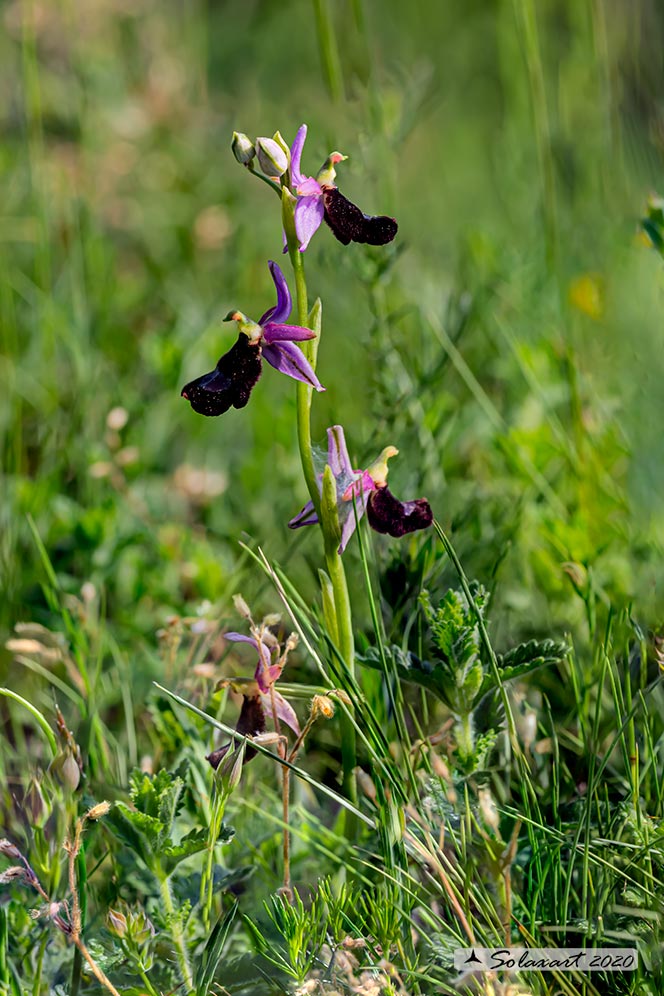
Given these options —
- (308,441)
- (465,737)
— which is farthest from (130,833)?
(308,441)

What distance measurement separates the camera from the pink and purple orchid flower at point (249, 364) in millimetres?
1212

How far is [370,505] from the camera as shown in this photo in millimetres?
1313

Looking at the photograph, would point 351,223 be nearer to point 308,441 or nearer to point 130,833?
point 308,441

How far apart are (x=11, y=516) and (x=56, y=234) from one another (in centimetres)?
152

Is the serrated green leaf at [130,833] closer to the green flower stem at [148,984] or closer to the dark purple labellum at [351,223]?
the green flower stem at [148,984]

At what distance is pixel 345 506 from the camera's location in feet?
4.19

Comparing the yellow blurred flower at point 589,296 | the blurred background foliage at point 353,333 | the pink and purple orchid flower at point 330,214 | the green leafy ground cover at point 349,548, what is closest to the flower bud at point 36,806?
the green leafy ground cover at point 349,548

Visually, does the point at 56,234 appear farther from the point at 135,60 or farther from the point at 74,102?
the point at 135,60

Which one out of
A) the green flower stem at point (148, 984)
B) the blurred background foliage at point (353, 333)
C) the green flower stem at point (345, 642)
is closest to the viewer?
the green flower stem at point (148, 984)

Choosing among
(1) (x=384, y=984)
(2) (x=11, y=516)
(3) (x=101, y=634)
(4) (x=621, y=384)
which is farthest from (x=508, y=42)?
(1) (x=384, y=984)

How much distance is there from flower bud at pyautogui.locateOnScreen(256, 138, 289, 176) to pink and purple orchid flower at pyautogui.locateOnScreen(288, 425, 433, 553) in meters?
0.31

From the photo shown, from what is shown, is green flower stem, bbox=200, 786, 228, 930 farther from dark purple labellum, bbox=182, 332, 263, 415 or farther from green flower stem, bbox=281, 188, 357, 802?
dark purple labellum, bbox=182, 332, 263, 415

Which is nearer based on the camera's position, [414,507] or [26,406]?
[414,507]

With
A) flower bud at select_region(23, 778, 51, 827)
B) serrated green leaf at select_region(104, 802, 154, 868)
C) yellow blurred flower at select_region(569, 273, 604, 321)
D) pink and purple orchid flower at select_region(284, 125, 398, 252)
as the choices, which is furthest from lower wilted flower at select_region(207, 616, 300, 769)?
yellow blurred flower at select_region(569, 273, 604, 321)
